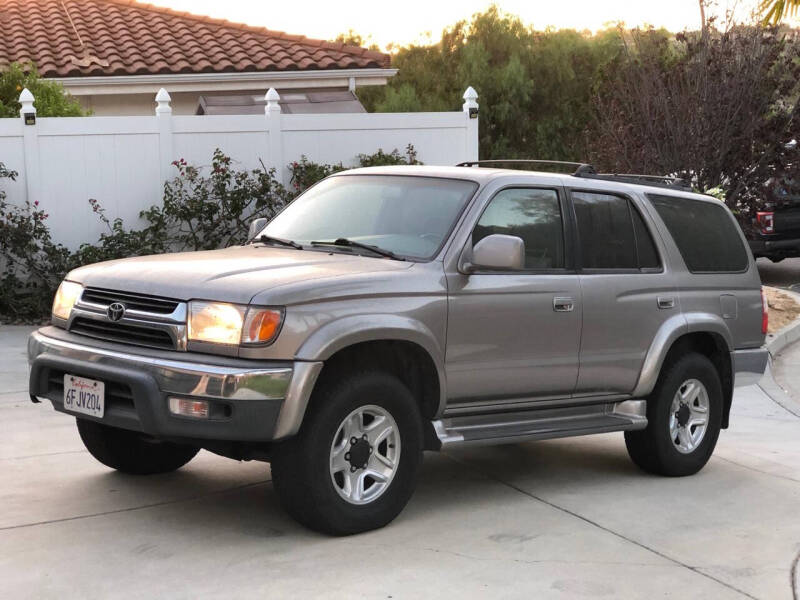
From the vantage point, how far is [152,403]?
18.4 feet

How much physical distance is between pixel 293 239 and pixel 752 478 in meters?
3.23

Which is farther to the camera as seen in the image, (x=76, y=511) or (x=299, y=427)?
(x=76, y=511)

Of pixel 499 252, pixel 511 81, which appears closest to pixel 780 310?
pixel 499 252

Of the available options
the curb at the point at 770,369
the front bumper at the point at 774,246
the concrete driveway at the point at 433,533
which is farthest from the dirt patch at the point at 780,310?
the concrete driveway at the point at 433,533

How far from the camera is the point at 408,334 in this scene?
6.06 meters

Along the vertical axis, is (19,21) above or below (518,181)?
above

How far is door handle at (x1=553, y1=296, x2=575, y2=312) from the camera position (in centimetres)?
686

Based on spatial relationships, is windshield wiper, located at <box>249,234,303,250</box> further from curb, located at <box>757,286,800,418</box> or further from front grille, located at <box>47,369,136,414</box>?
curb, located at <box>757,286,800,418</box>

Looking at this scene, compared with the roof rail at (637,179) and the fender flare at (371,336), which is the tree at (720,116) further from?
the fender flare at (371,336)

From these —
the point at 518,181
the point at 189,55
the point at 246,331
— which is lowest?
the point at 246,331

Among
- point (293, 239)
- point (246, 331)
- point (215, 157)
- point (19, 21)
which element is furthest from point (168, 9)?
point (246, 331)

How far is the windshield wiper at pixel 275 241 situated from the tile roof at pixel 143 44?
13377mm

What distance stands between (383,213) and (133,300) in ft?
5.18

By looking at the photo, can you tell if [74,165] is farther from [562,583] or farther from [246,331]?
[562,583]
